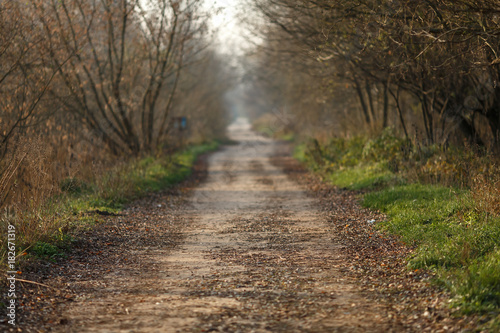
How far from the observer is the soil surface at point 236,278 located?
17.2 feet

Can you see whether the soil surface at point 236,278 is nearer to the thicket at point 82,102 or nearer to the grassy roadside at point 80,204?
the grassy roadside at point 80,204

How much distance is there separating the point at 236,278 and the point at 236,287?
0.38m

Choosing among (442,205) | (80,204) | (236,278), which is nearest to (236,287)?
(236,278)

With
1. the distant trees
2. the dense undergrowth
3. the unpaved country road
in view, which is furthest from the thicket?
the dense undergrowth

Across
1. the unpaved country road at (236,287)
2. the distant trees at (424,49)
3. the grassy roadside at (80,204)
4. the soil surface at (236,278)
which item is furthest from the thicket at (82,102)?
the distant trees at (424,49)

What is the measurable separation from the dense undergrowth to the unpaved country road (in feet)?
3.38

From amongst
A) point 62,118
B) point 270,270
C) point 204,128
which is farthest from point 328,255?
point 204,128

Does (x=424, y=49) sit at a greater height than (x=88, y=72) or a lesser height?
lesser

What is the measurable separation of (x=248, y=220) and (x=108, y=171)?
483 centimetres

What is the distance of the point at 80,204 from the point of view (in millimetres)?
11188

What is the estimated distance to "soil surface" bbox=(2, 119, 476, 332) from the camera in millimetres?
5246

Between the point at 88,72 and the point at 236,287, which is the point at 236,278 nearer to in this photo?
the point at 236,287

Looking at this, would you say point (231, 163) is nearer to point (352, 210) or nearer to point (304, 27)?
point (304, 27)

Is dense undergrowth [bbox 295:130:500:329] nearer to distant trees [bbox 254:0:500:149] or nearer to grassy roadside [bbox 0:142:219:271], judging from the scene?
distant trees [bbox 254:0:500:149]
